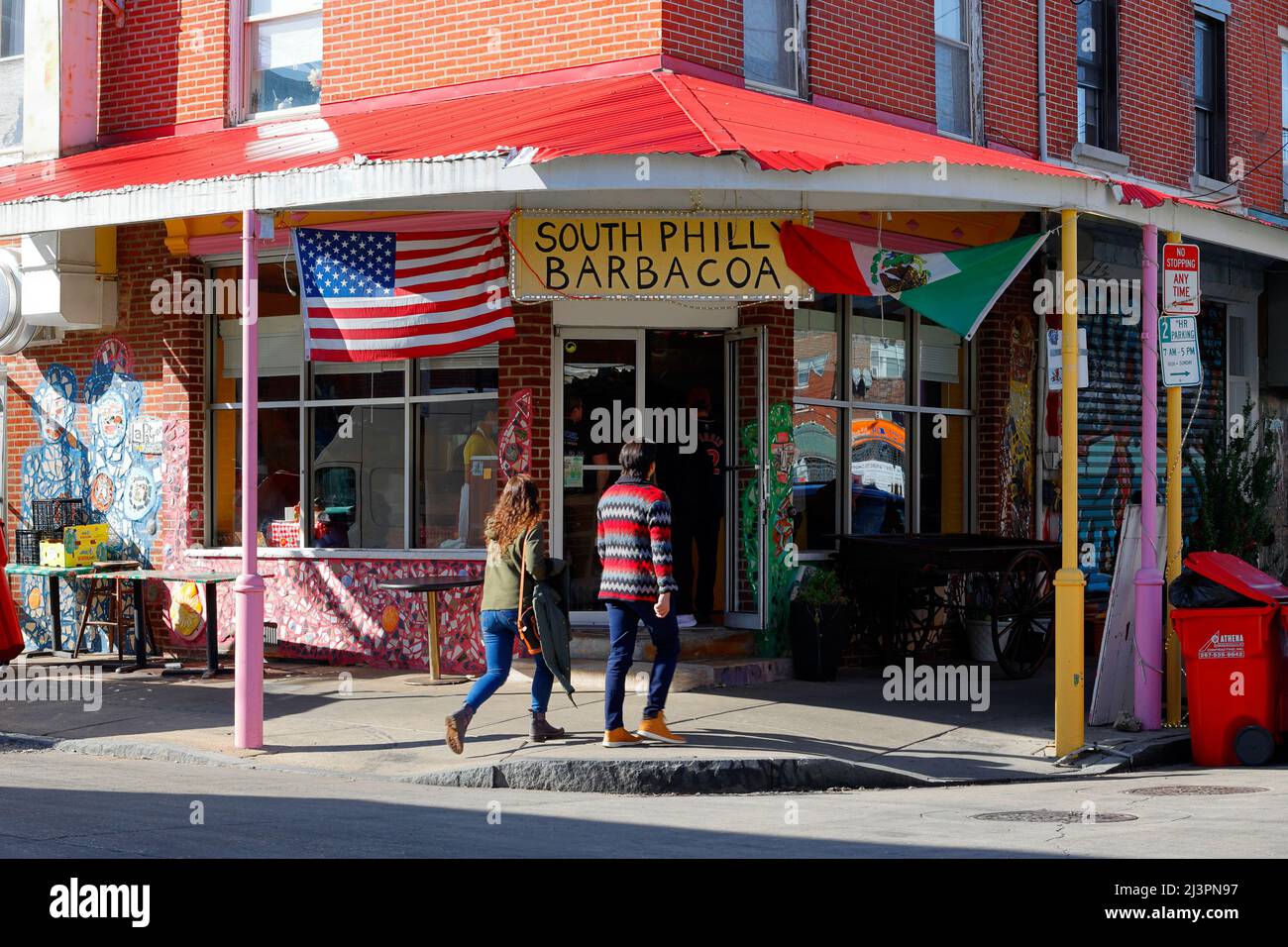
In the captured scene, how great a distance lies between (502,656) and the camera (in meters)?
10.2

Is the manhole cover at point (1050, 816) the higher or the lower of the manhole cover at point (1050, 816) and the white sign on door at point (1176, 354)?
the lower

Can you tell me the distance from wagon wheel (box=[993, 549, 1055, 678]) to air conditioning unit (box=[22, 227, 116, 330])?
873 cm

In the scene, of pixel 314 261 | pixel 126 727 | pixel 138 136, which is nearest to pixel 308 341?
pixel 314 261

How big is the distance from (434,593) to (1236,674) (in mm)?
6115

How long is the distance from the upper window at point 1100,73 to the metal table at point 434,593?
28.9ft

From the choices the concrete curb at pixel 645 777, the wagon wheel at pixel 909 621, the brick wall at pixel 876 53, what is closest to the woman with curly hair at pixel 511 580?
the concrete curb at pixel 645 777

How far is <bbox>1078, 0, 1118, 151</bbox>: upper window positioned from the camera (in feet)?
56.0

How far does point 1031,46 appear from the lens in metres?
16.1

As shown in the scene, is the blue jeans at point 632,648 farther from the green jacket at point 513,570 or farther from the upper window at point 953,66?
the upper window at point 953,66

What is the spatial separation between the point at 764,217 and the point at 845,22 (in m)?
3.12

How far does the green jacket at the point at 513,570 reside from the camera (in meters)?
10.0

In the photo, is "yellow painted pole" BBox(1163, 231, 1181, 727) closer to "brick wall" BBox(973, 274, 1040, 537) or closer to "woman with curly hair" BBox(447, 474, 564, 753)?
"brick wall" BBox(973, 274, 1040, 537)

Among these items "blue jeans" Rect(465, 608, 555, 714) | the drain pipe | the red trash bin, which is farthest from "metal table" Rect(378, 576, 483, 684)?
the drain pipe
